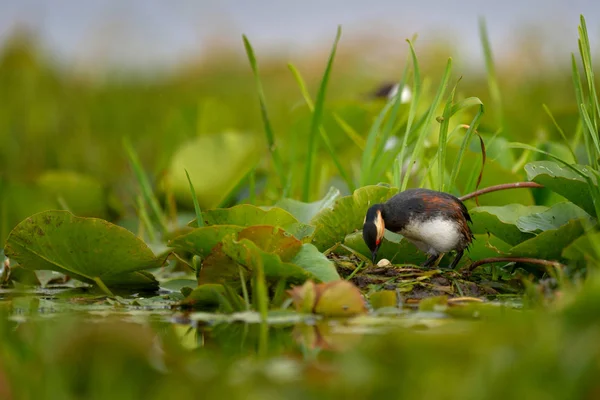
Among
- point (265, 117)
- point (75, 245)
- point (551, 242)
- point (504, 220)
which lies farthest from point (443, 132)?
point (75, 245)

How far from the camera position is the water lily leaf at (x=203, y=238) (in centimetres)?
290

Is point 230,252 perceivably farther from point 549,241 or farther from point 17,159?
point 17,159

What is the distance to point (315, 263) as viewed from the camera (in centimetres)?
285

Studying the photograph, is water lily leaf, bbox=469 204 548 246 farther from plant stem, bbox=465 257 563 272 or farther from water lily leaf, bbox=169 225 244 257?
water lily leaf, bbox=169 225 244 257

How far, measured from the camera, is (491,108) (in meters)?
7.86

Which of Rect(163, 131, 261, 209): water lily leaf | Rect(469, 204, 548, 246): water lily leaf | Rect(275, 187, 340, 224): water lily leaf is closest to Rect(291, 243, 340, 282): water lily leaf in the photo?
Rect(275, 187, 340, 224): water lily leaf

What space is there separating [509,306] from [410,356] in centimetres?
101

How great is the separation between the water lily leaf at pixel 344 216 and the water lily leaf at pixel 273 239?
0.35 metres

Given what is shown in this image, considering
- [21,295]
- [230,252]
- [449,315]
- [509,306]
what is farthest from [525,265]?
[21,295]

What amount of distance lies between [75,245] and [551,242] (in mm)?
1573

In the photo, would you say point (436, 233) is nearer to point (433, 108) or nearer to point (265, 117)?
point (433, 108)

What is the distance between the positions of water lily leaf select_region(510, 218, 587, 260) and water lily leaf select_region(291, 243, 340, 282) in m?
0.64

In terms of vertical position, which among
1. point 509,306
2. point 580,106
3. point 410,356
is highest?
point 580,106

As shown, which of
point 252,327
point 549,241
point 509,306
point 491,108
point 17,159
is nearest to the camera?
point 252,327
